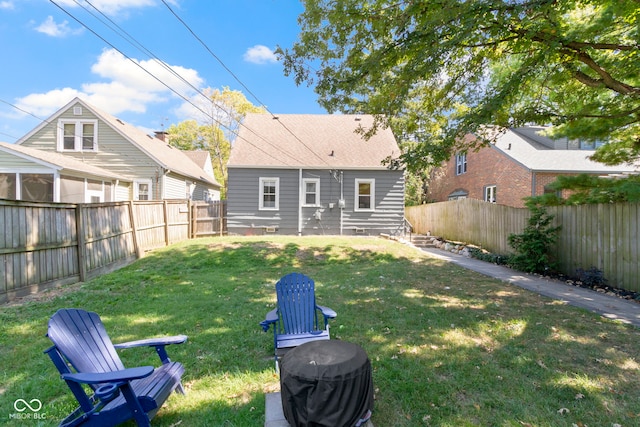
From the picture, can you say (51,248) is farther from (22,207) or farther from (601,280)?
(601,280)

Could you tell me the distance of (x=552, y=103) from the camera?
8492 mm

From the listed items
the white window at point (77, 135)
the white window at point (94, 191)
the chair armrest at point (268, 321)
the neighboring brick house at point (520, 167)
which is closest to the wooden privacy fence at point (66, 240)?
the chair armrest at point (268, 321)

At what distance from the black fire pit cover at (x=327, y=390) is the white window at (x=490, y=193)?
1811cm

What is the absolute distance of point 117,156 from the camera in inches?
622

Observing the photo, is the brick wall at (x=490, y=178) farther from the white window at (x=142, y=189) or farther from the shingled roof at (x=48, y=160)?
the shingled roof at (x=48, y=160)

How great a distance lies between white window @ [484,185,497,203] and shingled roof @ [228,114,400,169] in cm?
627

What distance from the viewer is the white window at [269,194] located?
1521 cm

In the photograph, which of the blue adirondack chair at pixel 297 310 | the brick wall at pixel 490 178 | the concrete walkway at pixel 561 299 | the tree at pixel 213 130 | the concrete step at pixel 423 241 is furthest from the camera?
the tree at pixel 213 130

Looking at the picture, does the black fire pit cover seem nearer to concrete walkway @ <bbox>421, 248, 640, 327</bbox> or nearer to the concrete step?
concrete walkway @ <bbox>421, 248, 640, 327</bbox>

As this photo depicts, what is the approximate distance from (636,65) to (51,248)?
11.1 meters

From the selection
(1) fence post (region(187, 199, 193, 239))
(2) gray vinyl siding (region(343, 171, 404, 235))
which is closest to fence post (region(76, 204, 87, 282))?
(1) fence post (region(187, 199, 193, 239))

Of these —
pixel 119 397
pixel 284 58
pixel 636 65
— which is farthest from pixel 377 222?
pixel 119 397

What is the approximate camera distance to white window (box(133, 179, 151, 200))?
15.9 meters

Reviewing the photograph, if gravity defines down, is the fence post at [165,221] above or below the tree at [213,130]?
below
